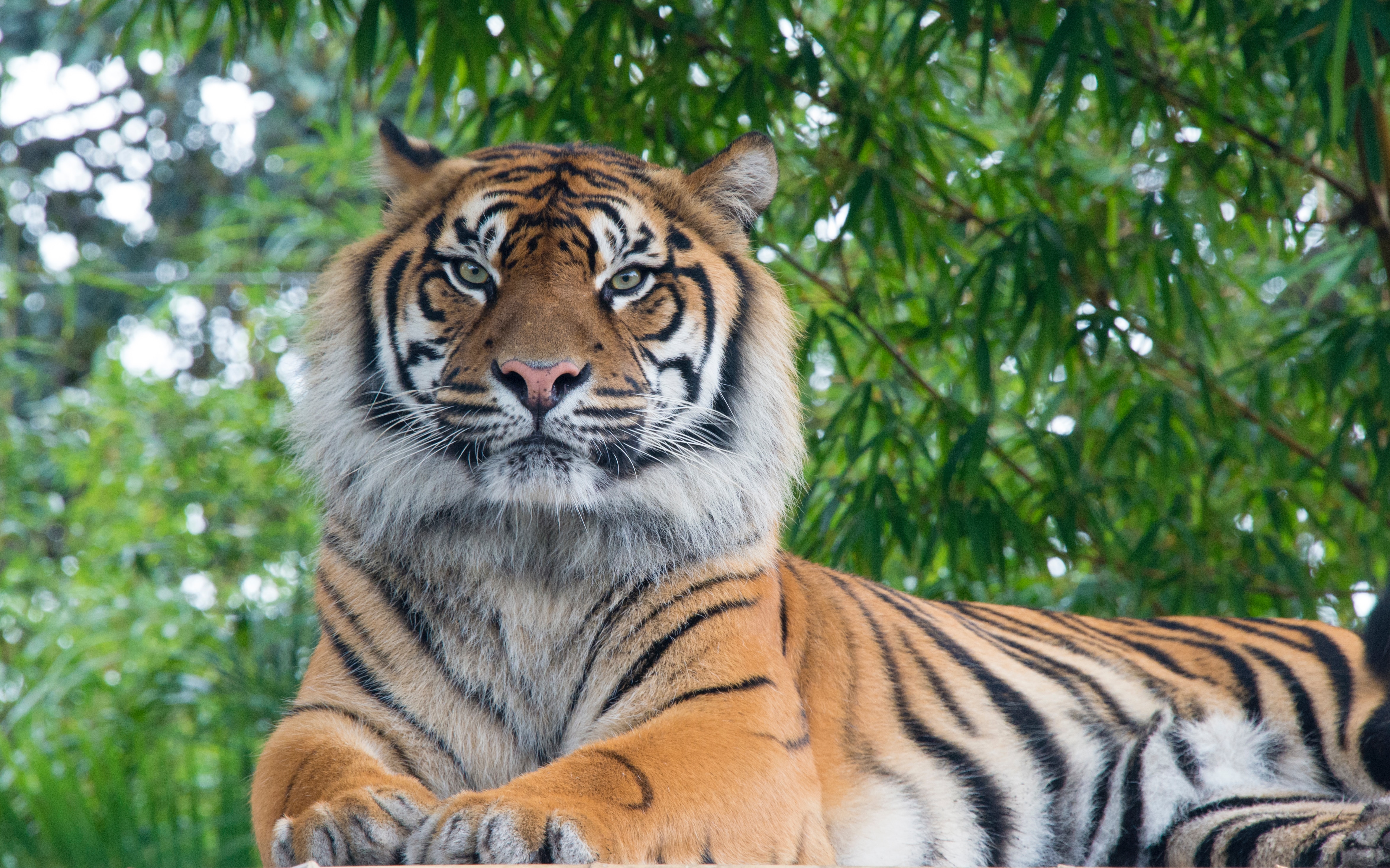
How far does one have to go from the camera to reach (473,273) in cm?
166

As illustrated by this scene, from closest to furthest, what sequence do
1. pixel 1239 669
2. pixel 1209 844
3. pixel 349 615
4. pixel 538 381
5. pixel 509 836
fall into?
1. pixel 509 836
2. pixel 538 381
3. pixel 349 615
4. pixel 1209 844
5. pixel 1239 669

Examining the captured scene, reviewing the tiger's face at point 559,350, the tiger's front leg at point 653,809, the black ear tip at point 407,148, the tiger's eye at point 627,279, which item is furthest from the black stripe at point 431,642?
the black ear tip at point 407,148

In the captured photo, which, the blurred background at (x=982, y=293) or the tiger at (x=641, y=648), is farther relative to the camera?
the blurred background at (x=982, y=293)

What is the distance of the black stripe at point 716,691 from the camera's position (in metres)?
1.55

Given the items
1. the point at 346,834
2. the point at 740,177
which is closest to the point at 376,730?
the point at 346,834

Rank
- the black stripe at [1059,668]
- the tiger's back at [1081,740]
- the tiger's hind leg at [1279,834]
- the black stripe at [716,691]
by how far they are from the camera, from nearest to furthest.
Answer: the tiger's hind leg at [1279,834], the black stripe at [716,691], the tiger's back at [1081,740], the black stripe at [1059,668]

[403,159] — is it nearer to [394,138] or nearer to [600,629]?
[394,138]

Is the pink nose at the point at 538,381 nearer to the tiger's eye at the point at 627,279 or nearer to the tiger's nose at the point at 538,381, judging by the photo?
the tiger's nose at the point at 538,381

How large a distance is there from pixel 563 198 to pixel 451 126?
2359mm

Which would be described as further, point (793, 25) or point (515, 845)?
point (793, 25)

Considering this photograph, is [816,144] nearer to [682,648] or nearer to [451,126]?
[451,126]

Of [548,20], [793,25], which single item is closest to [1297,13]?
[793,25]

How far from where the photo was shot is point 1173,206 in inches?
109

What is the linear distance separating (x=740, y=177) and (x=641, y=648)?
787mm
